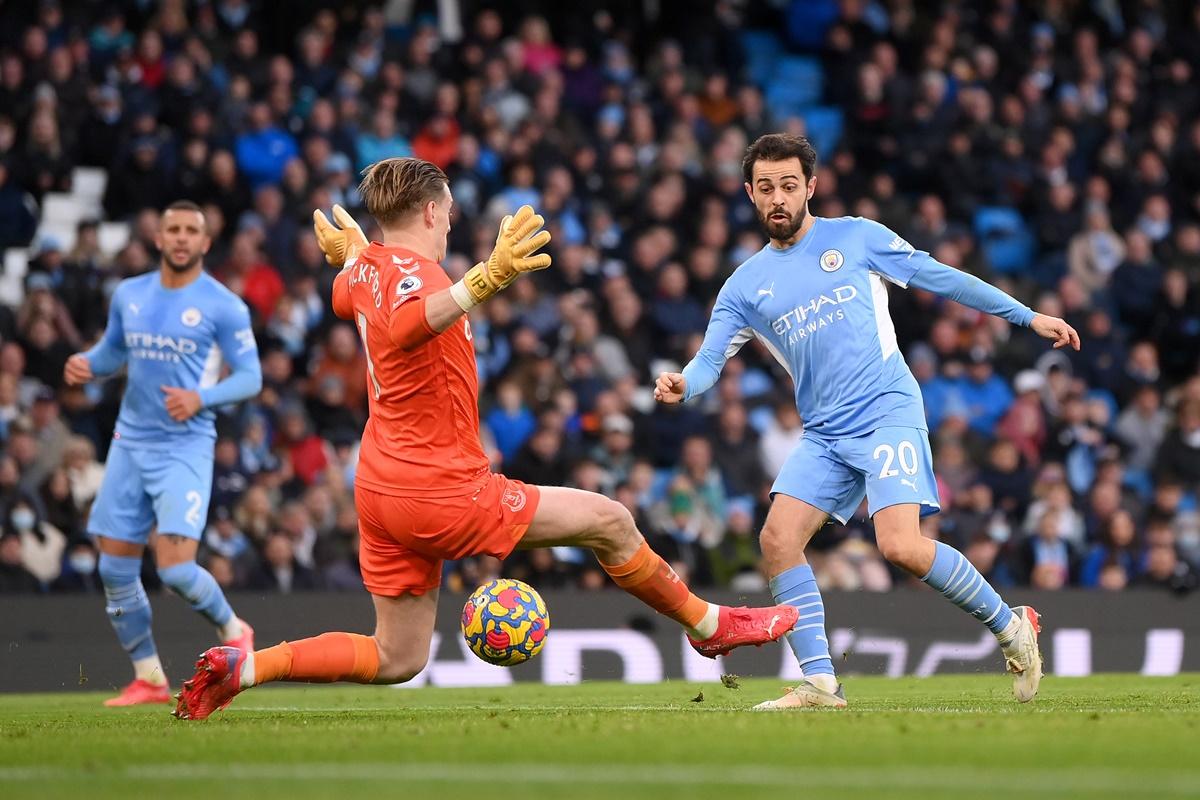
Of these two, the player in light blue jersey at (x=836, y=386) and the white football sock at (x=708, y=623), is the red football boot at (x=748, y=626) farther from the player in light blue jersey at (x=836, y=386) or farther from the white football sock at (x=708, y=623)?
the player in light blue jersey at (x=836, y=386)

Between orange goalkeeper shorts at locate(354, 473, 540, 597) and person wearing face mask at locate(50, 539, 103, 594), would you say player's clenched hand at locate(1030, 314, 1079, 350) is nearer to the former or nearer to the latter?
orange goalkeeper shorts at locate(354, 473, 540, 597)

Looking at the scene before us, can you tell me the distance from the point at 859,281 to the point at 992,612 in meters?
1.74

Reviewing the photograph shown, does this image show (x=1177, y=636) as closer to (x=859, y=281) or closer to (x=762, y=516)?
(x=762, y=516)

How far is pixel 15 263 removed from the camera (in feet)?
53.0

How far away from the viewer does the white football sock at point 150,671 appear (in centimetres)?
1102

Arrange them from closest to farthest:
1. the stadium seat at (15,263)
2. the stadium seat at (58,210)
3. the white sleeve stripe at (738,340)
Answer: the white sleeve stripe at (738,340) → the stadium seat at (15,263) → the stadium seat at (58,210)

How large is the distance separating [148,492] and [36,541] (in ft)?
10.7

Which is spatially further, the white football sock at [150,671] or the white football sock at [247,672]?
the white football sock at [150,671]

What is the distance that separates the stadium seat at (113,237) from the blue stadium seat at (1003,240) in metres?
9.49

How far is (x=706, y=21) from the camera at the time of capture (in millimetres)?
21906

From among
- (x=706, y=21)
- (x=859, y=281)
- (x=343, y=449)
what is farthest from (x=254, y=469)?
(x=706, y=21)

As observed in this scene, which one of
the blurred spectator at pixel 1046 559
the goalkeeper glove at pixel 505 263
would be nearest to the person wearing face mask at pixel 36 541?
the goalkeeper glove at pixel 505 263

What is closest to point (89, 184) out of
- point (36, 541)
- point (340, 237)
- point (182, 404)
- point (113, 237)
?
point (113, 237)

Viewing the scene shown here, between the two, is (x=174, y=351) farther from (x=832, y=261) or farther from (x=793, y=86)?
(x=793, y=86)
